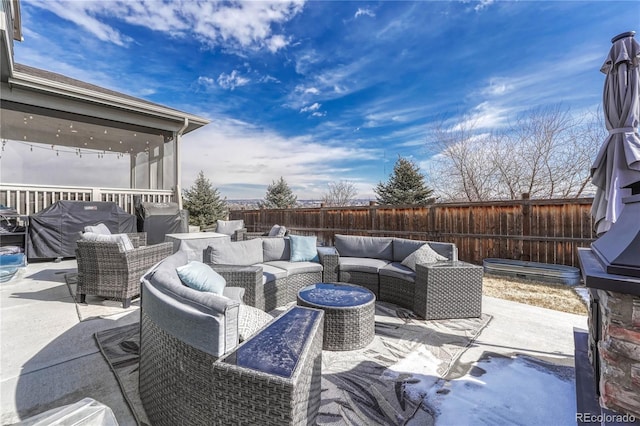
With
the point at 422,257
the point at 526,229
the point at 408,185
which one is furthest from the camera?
the point at 408,185

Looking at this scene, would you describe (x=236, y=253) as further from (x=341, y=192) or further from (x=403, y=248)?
(x=341, y=192)

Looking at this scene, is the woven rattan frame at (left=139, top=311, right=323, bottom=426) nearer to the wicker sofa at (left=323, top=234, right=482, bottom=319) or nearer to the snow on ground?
the snow on ground

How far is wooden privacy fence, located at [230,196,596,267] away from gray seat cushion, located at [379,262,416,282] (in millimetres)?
3349

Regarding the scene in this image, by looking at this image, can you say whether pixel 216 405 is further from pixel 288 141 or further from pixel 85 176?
pixel 288 141

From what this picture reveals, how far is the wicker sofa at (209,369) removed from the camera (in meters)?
1.22

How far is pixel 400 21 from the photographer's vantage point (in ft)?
21.2

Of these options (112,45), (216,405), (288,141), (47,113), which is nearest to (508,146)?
(288,141)

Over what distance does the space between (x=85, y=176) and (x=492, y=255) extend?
13093mm

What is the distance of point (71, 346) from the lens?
9.58ft

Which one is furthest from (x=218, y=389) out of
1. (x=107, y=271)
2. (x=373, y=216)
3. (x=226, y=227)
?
(x=226, y=227)

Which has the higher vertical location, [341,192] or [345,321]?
A: [341,192]

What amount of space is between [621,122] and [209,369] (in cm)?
366

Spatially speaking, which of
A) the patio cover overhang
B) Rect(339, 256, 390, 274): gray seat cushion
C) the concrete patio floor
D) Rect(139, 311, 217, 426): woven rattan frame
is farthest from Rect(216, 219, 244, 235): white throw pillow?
Rect(139, 311, 217, 426): woven rattan frame

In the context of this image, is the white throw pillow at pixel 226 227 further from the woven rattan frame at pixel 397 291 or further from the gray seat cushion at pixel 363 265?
the woven rattan frame at pixel 397 291
